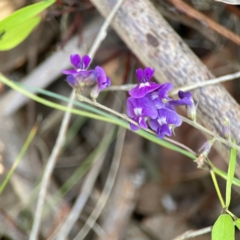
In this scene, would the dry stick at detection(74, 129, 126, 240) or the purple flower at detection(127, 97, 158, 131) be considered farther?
the dry stick at detection(74, 129, 126, 240)

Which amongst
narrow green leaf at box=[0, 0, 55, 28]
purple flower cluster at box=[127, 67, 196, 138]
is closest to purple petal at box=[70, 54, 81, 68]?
purple flower cluster at box=[127, 67, 196, 138]

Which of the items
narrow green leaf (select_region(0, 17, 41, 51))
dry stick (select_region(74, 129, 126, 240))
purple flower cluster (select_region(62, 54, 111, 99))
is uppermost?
narrow green leaf (select_region(0, 17, 41, 51))


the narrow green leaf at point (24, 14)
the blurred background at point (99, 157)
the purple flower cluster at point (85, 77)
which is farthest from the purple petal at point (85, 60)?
the blurred background at point (99, 157)

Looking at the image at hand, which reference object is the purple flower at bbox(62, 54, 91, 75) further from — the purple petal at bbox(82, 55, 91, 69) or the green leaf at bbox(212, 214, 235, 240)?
the green leaf at bbox(212, 214, 235, 240)

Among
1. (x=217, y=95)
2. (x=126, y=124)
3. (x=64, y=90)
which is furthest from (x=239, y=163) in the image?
(x=64, y=90)

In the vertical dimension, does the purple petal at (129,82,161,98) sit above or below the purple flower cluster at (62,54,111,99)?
below

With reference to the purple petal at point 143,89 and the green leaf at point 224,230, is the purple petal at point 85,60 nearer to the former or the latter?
the purple petal at point 143,89
